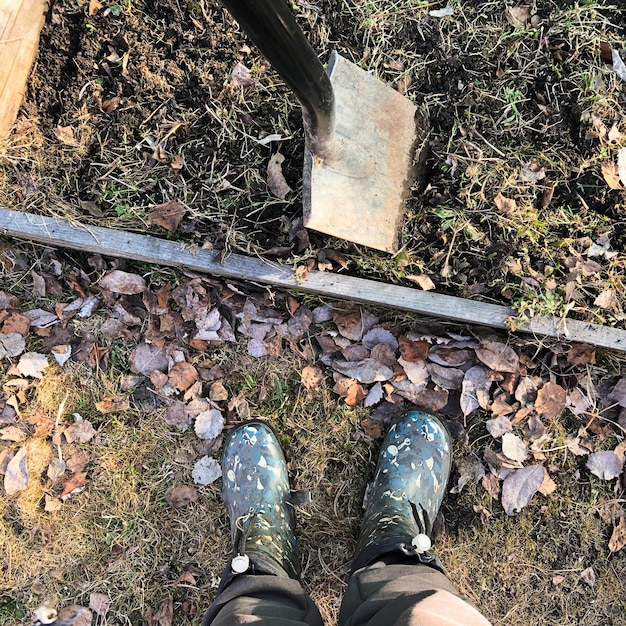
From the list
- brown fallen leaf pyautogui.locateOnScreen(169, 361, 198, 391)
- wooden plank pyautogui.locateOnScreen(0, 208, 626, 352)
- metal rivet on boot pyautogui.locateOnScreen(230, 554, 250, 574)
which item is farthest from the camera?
brown fallen leaf pyautogui.locateOnScreen(169, 361, 198, 391)

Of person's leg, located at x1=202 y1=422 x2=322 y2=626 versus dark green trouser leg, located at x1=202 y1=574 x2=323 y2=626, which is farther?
person's leg, located at x1=202 y1=422 x2=322 y2=626

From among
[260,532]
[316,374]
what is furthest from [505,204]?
[260,532]

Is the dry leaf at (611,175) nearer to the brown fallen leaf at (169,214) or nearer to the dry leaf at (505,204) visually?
the dry leaf at (505,204)

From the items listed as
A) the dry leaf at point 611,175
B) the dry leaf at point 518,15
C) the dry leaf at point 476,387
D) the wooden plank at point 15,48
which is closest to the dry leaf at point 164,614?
the dry leaf at point 476,387

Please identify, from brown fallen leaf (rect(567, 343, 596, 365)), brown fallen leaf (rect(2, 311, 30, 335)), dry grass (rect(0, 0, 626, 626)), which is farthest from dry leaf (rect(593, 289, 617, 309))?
brown fallen leaf (rect(2, 311, 30, 335))

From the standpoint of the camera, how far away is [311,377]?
2.40 m

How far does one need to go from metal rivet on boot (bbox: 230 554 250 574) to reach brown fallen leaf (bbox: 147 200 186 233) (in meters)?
1.40

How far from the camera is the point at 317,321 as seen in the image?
2395mm

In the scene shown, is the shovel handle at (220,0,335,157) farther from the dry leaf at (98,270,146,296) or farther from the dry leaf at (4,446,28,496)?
the dry leaf at (4,446,28,496)

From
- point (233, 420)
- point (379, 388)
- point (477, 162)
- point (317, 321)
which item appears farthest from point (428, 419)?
point (477, 162)

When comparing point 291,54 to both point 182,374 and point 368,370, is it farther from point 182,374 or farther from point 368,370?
point 182,374

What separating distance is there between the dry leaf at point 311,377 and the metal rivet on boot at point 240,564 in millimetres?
763

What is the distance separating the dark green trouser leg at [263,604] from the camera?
178 centimetres

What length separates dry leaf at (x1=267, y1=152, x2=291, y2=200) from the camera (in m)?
2.24
